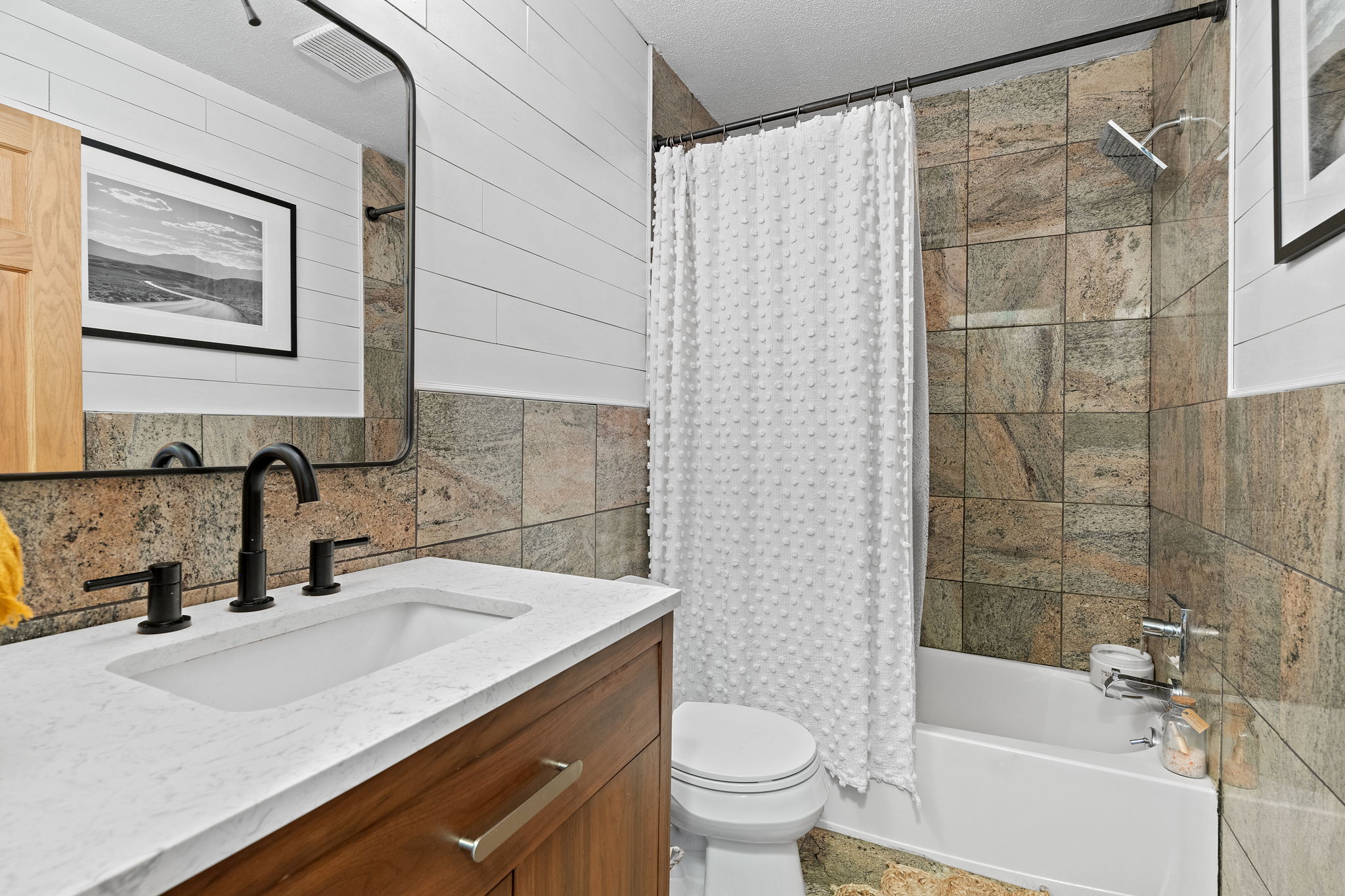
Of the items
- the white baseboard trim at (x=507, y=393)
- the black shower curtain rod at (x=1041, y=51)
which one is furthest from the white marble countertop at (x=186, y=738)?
the black shower curtain rod at (x=1041, y=51)

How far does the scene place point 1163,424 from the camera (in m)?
1.94

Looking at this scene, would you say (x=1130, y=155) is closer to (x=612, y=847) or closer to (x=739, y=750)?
(x=739, y=750)

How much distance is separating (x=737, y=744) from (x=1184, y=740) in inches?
42.8

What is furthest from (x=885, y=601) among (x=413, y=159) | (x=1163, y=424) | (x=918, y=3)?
(x=918, y=3)

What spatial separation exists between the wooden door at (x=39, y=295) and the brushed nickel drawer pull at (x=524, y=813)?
2.15ft

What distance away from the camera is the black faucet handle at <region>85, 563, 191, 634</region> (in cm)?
78

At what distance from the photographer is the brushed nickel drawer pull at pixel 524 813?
2.07ft

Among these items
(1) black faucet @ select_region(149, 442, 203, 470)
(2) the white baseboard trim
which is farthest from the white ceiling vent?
(1) black faucet @ select_region(149, 442, 203, 470)

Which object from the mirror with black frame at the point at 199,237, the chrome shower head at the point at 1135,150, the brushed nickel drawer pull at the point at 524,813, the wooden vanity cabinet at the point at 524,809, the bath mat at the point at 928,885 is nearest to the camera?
the wooden vanity cabinet at the point at 524,809

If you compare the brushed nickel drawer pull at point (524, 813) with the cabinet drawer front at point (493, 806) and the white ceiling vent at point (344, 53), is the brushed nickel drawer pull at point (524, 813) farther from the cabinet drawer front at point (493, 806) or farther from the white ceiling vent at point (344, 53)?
the white ceiling vent at point (344, 53)

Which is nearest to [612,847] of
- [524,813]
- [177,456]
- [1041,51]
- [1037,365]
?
[524,813]

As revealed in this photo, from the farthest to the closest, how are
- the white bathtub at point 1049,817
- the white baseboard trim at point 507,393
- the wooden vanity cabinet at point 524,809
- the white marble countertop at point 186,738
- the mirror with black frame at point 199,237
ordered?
the white bathtub at point 1049,817
the white baseboard trim at point 507,393
the mirror with black frame at point 199,237
the wooden vanity cabinet at point 524,809
the white marble countertop at point 186,738

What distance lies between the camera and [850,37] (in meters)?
2.07

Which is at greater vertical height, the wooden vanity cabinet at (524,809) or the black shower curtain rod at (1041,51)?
the black shower curtain rod at (1041,51)
